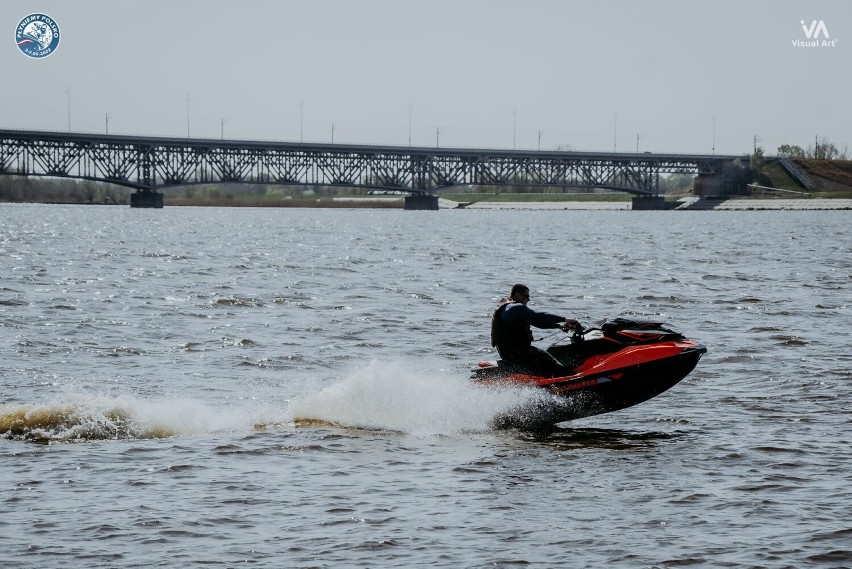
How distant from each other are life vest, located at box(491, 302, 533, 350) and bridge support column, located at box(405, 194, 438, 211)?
6319 inches

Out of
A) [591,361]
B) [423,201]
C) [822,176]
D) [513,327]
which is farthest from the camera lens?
[822,176]

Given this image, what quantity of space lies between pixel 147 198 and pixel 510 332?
164 m

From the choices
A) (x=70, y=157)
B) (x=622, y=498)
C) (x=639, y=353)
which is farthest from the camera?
(x=70, y=157)

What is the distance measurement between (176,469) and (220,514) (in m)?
1.99

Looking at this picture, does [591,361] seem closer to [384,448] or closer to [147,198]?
[384,448]

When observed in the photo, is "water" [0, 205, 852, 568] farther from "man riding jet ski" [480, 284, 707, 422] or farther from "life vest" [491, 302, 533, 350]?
"life vest" [491, 302, 533, 350]

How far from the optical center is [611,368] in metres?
15.2

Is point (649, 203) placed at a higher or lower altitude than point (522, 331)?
higher

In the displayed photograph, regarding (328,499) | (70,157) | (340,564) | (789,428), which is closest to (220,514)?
(328,499)

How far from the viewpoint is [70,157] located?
167 m

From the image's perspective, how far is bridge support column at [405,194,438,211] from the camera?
6929 inches

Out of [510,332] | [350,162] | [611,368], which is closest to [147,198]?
[350,162]

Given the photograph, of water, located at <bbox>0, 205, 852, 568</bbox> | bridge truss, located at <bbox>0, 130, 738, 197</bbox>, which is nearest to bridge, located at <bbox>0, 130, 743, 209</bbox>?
bridge truss, located at <bbox>0, 130, 738, 197</bbox>

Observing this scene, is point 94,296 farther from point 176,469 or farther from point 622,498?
point 622,498
